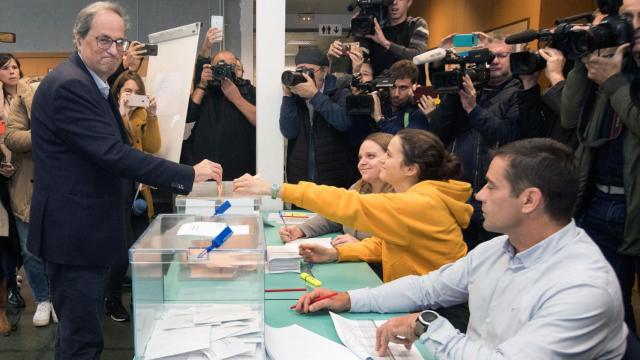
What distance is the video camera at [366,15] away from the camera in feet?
10.1

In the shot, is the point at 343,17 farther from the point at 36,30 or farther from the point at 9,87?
the point at 9,87

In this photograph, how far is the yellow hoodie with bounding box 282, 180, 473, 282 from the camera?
176 cm

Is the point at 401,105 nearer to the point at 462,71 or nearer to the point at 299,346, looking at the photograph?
the point at 462,71

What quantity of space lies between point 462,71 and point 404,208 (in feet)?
3.77

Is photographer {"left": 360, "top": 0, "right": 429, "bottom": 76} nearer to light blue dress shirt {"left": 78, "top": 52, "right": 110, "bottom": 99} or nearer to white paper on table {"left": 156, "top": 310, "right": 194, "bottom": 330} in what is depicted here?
light blue dress shirt {"left": 78, "top": 52, "right": 110, "bottom": 99}

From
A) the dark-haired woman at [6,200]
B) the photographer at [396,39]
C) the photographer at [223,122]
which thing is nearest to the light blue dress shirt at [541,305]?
the photographer at [396,39]

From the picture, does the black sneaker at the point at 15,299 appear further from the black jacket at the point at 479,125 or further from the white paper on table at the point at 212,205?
the black jacket at the point at 479,125

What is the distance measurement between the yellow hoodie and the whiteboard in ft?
5.00

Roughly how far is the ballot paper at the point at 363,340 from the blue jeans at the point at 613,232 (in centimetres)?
108

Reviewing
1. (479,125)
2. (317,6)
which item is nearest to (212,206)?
(479,125)

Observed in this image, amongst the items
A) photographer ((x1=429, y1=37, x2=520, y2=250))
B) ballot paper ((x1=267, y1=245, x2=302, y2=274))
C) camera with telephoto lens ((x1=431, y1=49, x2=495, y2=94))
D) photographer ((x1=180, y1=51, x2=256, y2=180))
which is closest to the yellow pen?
ballot paper ((x1=267, y1=245, x2=302, y2=274))

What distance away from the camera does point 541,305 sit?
1.11 metres

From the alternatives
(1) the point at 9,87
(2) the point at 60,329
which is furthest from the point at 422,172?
(1) the point at 9,87

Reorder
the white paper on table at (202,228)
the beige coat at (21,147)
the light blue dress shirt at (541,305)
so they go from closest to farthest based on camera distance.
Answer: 1. the light blue dress shirt at (541,305)
2. the white paper on table at (202,228)
3. the beige coat at (21,147)
